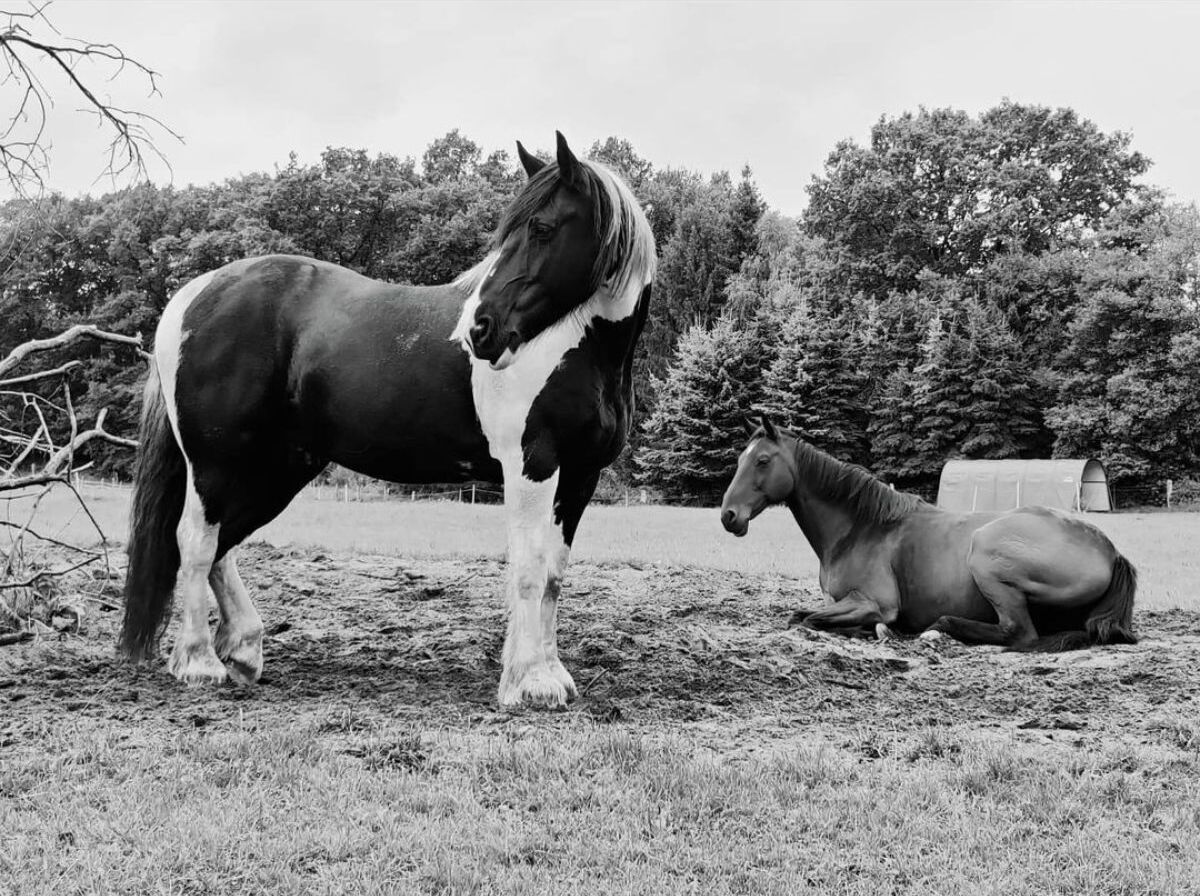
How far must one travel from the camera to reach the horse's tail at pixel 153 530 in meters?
4.72

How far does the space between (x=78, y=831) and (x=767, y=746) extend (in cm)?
235

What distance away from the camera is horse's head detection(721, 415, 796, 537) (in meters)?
7.18

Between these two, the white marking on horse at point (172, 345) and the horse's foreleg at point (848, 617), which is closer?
the white marking on horse at point (172, 345)

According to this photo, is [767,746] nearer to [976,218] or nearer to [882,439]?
[882,439]

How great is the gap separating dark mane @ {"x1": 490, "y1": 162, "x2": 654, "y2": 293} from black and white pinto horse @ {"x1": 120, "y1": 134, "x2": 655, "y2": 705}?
10 mm

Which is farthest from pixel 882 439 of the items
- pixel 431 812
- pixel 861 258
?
pixel 431 812

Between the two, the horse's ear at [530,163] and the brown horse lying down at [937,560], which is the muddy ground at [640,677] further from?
the horse's ear at [530,163]

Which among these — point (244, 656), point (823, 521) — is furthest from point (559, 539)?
point (823, 521)

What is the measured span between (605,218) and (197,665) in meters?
2.97

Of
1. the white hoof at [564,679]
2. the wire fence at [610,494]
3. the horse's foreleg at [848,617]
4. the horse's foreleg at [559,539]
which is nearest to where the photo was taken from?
the white hoof at [564,679]

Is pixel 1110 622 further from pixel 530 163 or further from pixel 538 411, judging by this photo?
pixel 530 163

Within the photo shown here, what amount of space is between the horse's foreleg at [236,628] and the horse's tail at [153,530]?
0.27 meters

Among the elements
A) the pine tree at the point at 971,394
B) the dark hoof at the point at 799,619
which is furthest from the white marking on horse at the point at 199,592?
the pine tree at the point at 971,394

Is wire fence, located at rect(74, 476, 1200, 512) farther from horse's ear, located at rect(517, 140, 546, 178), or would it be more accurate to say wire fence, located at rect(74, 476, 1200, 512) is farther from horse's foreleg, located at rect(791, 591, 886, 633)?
horse's ear, located at rect(517, 140, 546, 178)
